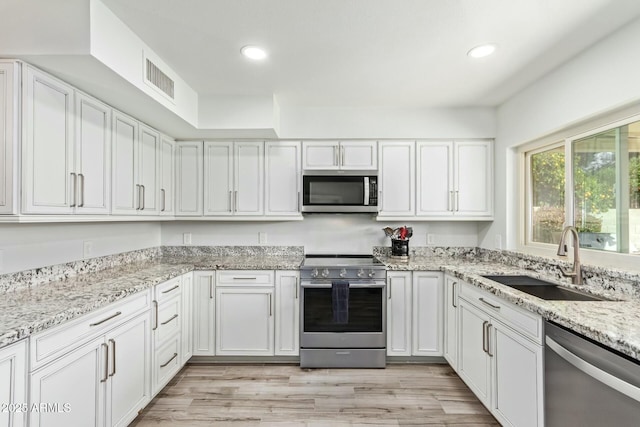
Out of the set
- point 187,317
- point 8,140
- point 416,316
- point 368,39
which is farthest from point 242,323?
point 368,39

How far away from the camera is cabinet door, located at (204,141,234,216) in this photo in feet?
10.2

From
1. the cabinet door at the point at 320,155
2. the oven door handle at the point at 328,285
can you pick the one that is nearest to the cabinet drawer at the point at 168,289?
the oven door handle at the point at 328,285

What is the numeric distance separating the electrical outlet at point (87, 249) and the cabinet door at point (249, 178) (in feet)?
4.00

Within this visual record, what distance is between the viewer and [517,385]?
1.65m

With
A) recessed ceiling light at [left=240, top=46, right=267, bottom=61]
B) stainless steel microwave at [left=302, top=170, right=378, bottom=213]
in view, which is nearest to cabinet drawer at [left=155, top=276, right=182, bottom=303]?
stainless steel microwave at [left=302, top=170, right=378, bottom=213]

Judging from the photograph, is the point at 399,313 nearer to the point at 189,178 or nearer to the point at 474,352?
the point at 474,352

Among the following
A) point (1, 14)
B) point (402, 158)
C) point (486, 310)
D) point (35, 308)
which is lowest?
point (486, 310)

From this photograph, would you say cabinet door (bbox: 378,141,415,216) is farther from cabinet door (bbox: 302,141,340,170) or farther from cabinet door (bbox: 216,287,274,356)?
cabinet door (bbox: 216,287,274,356)

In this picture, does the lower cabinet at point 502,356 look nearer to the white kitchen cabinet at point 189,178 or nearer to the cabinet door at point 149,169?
the white kitchen cabinet at point 189,178

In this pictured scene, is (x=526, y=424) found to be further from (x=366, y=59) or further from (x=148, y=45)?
(x=148, y=45)

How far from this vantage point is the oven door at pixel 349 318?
2.66 metres

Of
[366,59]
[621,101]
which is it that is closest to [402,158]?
[366,59]

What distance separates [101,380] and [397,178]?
277 centimetres

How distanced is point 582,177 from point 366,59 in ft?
5.83
